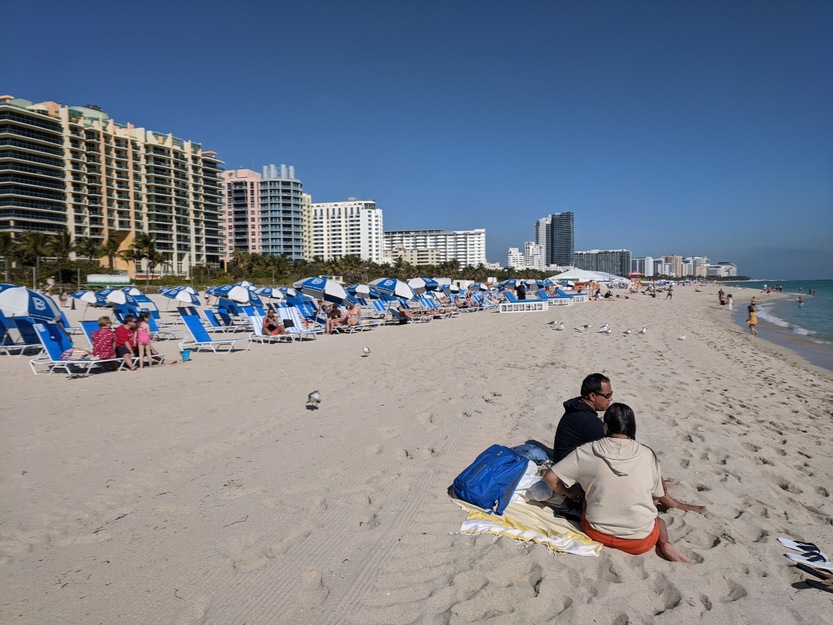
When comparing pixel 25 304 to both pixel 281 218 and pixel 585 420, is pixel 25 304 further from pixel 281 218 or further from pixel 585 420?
pixel 281 218

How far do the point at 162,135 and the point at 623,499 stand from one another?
3315 inches

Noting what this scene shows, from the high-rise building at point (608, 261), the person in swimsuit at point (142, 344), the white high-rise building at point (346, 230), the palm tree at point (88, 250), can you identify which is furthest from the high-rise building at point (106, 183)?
the high-rise building at point (608, 261)

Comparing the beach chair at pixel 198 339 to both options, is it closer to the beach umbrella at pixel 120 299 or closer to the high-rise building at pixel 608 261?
the beach umbrella at pixel 120 299

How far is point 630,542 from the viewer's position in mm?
2662

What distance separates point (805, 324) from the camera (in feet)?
71.3

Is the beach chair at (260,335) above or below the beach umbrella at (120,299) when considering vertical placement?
below

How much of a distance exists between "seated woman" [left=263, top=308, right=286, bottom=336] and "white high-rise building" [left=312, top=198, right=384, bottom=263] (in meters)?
113

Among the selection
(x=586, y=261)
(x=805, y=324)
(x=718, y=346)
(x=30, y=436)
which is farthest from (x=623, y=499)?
(x=586, y=261)

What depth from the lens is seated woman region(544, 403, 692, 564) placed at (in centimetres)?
265

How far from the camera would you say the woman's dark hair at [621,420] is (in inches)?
105

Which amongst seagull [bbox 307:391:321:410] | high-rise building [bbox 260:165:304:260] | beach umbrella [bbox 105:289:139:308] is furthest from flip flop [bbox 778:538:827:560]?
high-rise building [bbox 260:165:304:260]

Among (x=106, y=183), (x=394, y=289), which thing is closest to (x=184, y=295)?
(x=394, y=289)

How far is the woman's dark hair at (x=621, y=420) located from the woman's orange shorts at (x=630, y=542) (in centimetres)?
54

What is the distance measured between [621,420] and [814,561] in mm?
1194
